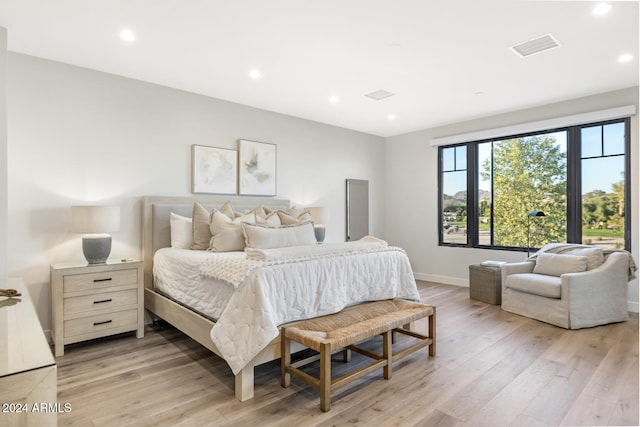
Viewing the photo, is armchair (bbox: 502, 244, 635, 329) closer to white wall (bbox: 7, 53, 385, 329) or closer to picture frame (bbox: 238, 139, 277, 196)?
picture frame (bbox: 238, 139, 277, 196)

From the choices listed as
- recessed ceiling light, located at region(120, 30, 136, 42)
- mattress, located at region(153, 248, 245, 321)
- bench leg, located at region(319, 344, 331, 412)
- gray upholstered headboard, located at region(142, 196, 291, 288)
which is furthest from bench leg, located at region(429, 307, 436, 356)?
recessed ceiling light, located at region(120, 30, 136, 42)

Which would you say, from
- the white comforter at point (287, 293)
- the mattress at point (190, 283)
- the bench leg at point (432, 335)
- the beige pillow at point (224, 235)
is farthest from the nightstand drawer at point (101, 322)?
the bench leg at point (432, 335)

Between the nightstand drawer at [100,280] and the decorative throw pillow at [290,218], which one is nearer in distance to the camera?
the nightstand drawer at [100,280]

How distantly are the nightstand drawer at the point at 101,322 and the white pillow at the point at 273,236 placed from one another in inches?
52.9

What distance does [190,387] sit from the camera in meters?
2.41

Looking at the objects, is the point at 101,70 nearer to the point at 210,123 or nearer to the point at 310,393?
the point at 210,123

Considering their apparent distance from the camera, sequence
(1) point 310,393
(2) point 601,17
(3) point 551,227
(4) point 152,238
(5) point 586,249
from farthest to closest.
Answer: (3) point 551,227 → (5) point 586,249 → (4) point 152,238 → (2) point 601,17 → (1) point 310,393

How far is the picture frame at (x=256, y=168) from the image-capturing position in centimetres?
458

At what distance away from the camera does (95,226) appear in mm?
3102

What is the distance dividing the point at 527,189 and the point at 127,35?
17.0 ft

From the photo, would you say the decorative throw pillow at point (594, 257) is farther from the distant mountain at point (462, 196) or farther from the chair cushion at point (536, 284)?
the distant mountain at point (462, 196)

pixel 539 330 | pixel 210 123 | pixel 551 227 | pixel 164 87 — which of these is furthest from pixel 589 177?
pixel 164 87

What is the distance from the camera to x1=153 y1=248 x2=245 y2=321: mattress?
8.30 ft

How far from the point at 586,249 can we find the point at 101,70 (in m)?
5.54
